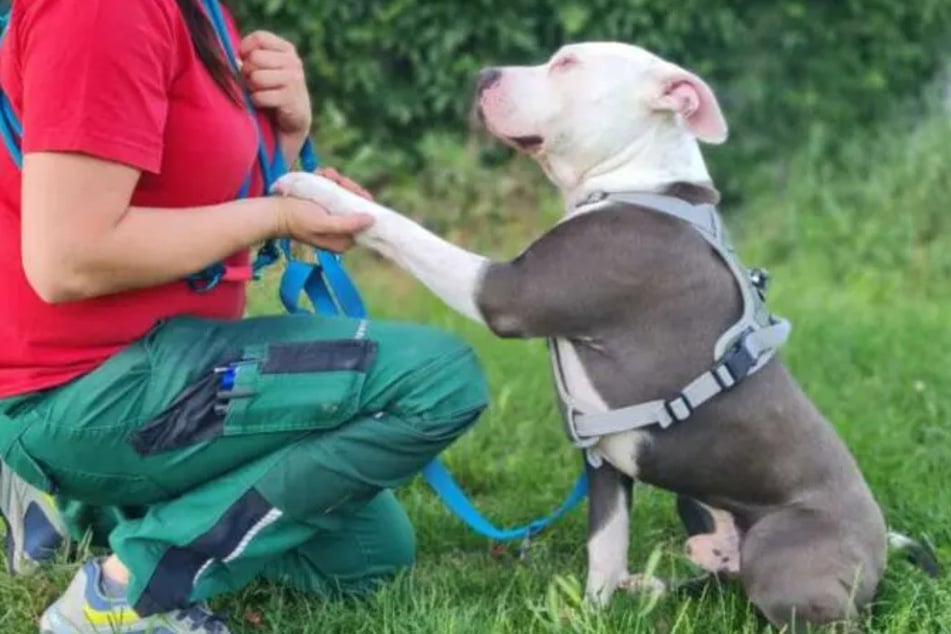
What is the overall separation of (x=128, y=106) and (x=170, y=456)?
686 mm

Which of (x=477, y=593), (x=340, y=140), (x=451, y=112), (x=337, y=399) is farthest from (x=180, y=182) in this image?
(x=451, y=112)

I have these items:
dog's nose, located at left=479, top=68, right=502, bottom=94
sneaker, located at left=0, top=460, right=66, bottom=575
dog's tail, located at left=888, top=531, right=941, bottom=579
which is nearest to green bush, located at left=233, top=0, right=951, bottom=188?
dog's nose, located at left=479, top=68, right=502, bottom=94

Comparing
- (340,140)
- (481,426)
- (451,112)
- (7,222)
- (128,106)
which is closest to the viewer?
(128,106)

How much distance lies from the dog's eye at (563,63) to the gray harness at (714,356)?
0.33 meters

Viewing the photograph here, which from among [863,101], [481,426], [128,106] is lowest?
[863,101]

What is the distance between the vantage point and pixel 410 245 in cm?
303

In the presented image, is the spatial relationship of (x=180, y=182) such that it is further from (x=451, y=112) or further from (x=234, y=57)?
(x=451, y=112)

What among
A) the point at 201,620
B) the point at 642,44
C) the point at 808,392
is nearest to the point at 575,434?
the point at 201,620

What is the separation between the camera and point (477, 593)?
10.7 feet

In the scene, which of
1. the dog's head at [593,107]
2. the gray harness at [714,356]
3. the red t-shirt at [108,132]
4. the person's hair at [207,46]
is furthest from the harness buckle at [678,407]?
the person's hair at [207,46]

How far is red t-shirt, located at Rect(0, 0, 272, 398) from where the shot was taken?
2.44 m

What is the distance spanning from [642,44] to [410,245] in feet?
15.8

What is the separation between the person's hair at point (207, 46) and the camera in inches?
106

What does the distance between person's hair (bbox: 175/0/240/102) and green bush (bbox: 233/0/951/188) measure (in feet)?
14.6
